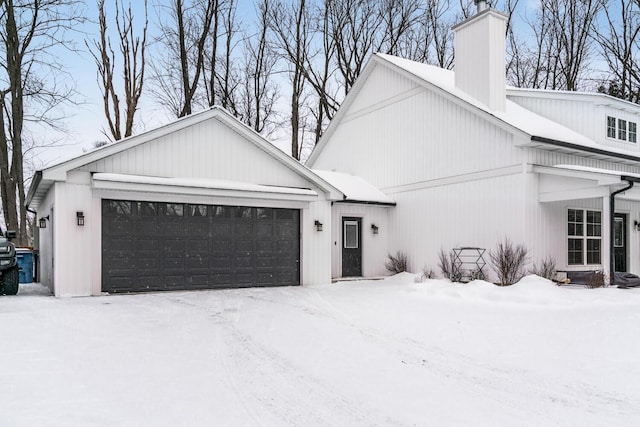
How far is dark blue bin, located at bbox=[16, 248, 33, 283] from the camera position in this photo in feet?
44.5

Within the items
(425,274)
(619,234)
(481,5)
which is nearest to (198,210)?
(425,274)

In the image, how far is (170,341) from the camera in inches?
245

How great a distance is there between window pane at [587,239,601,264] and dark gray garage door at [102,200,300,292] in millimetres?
7883

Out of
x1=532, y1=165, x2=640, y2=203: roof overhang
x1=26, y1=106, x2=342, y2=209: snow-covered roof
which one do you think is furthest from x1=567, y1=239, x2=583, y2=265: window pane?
x1=26, y1=106, x2=342, y2=209: snow-covered roof

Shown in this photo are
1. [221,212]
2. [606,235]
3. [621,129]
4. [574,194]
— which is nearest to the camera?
[606,235]

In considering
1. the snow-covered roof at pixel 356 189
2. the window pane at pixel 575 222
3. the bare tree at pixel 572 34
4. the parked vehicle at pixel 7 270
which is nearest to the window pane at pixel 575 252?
the window pane at pixel 575 222

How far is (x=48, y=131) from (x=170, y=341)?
19184 mm

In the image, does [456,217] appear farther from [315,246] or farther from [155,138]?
[155,138]

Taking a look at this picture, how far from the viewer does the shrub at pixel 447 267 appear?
1277cm

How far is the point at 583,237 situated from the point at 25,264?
15417 mm

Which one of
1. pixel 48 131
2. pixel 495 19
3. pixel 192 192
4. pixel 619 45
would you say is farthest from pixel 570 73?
pixel 48 131

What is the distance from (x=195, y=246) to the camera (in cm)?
1144

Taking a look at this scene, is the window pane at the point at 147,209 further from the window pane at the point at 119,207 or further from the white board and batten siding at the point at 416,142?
the white board and batten siding at the point at 416,142

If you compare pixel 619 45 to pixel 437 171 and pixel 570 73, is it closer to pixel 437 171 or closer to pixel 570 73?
pixel 570 73
